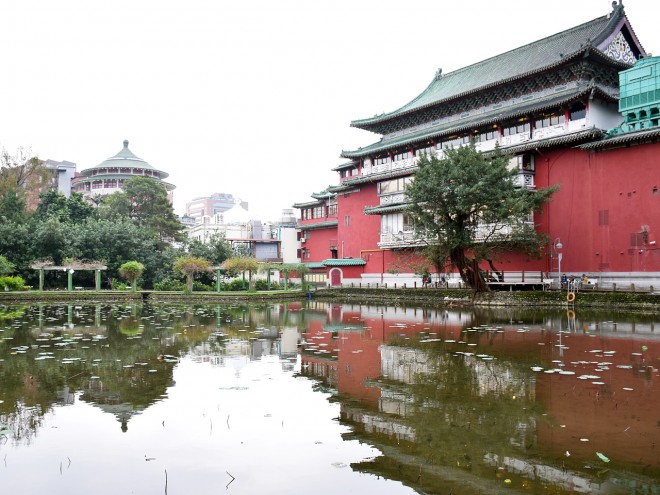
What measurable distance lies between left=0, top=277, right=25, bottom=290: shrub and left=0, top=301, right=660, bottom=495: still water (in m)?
29.9

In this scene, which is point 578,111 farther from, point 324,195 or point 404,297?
point 324,195

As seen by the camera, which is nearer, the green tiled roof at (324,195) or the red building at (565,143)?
the red building at (565,143)

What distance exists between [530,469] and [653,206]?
26.9 meters

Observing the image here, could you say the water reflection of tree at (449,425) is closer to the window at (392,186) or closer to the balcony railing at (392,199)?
the balcony railing at (392,199)

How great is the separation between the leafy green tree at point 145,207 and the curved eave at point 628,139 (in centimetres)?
4102

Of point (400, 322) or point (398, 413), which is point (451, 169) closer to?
point (400, 322)

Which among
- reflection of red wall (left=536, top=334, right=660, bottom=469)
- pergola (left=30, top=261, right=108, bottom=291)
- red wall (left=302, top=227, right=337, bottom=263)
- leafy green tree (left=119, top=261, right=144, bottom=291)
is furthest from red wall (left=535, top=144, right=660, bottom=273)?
pergola (left=30, top=261, right=108, bottom=291)

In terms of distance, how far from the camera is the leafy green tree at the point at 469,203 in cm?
2731

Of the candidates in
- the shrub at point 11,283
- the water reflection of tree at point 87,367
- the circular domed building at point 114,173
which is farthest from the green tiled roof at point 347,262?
the circular domed building at point 114,173

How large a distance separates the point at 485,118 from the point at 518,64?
19.1ft

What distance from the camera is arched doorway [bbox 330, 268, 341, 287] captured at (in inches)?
1802

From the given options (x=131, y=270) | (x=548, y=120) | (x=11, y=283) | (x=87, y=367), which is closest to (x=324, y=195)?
(x=131, y=270)

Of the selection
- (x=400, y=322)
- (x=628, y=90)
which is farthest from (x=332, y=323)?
(x=628, y=90)

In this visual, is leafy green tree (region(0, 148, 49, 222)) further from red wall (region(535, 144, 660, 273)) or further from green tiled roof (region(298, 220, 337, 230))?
red wall (region(535, 144, 660, 273))
